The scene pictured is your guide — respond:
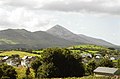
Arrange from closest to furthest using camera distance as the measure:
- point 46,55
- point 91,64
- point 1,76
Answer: point 1,76 < point 46,55 < point 91,64

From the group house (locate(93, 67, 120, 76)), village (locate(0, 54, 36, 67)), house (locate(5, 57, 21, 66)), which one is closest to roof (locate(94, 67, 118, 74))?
house (locate(93, 67, 120, 76))

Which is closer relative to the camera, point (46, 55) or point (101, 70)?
point (46, 55)

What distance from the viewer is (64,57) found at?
93.9m

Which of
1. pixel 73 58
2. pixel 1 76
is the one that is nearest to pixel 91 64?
pixel 73 58

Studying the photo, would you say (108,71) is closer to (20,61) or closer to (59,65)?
(59,65)

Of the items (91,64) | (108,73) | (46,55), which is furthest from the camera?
(91,64)

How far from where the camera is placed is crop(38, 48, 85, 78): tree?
8881 centimetres

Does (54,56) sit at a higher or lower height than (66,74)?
higher

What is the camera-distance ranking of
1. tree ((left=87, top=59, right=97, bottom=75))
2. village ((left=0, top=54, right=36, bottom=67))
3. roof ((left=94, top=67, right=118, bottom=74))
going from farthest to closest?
village ((left=0, top=54, right=36, bottom=67))
tree ((left=87, top=59, right=97, bottom=75))
roof ((left=94, top=67, right=118, bottom=74))

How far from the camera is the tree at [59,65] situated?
3497 inches

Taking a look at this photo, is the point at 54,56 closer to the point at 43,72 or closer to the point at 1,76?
the point at 43,72

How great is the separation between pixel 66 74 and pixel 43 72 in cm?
763

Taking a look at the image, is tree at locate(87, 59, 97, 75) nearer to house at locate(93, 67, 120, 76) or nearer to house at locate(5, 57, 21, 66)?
house at locate(93, 67, 120, 76)

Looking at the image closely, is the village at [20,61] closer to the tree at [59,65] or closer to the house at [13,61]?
the house at [13,61]
